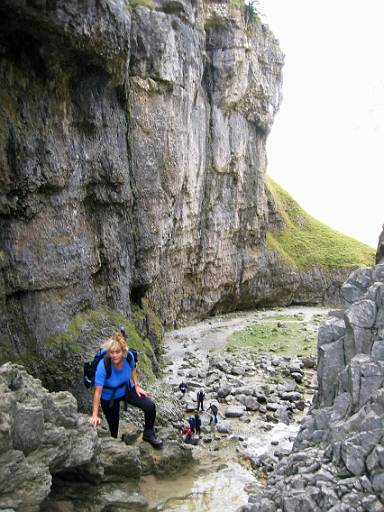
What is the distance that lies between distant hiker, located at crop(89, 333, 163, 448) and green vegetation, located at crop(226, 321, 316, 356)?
1010 inches

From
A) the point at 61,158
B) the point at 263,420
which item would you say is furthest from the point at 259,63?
the point at 263,420

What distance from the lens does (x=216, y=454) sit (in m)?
20.1

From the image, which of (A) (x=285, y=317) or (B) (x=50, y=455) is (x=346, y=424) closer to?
(B) (x=50, y=455)

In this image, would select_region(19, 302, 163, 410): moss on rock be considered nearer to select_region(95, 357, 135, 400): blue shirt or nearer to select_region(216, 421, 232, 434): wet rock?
select_region(216, 421, 232, 434): wet rock

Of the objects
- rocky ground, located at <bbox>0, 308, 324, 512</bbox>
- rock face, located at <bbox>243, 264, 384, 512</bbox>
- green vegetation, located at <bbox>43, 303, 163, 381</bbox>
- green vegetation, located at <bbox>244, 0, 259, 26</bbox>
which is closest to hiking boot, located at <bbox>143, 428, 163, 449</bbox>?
rocky ground, located at <bbox>0, 308, 324, 512</bbox>

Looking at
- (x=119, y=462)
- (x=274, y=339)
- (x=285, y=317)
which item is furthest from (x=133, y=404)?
(x=285, y=317)

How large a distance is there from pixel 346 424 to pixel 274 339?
98.8ft

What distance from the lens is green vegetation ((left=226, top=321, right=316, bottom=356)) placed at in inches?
1566

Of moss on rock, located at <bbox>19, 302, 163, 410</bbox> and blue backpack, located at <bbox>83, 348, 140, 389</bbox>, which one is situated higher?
blue backpack, located at <bbox>83, 348, 140, 389</bbox>

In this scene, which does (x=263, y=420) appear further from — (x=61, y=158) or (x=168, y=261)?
(x=168, y=261)

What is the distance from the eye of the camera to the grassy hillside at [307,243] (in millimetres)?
63906

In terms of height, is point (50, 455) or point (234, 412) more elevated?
point (50, 455)

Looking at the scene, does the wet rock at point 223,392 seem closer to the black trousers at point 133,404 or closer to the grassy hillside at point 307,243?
the black trousers at point 133,404

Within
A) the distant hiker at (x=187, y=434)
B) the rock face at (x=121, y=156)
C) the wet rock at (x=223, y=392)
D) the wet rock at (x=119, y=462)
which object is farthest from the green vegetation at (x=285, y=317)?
the wet rock at (x=119, y=462)
